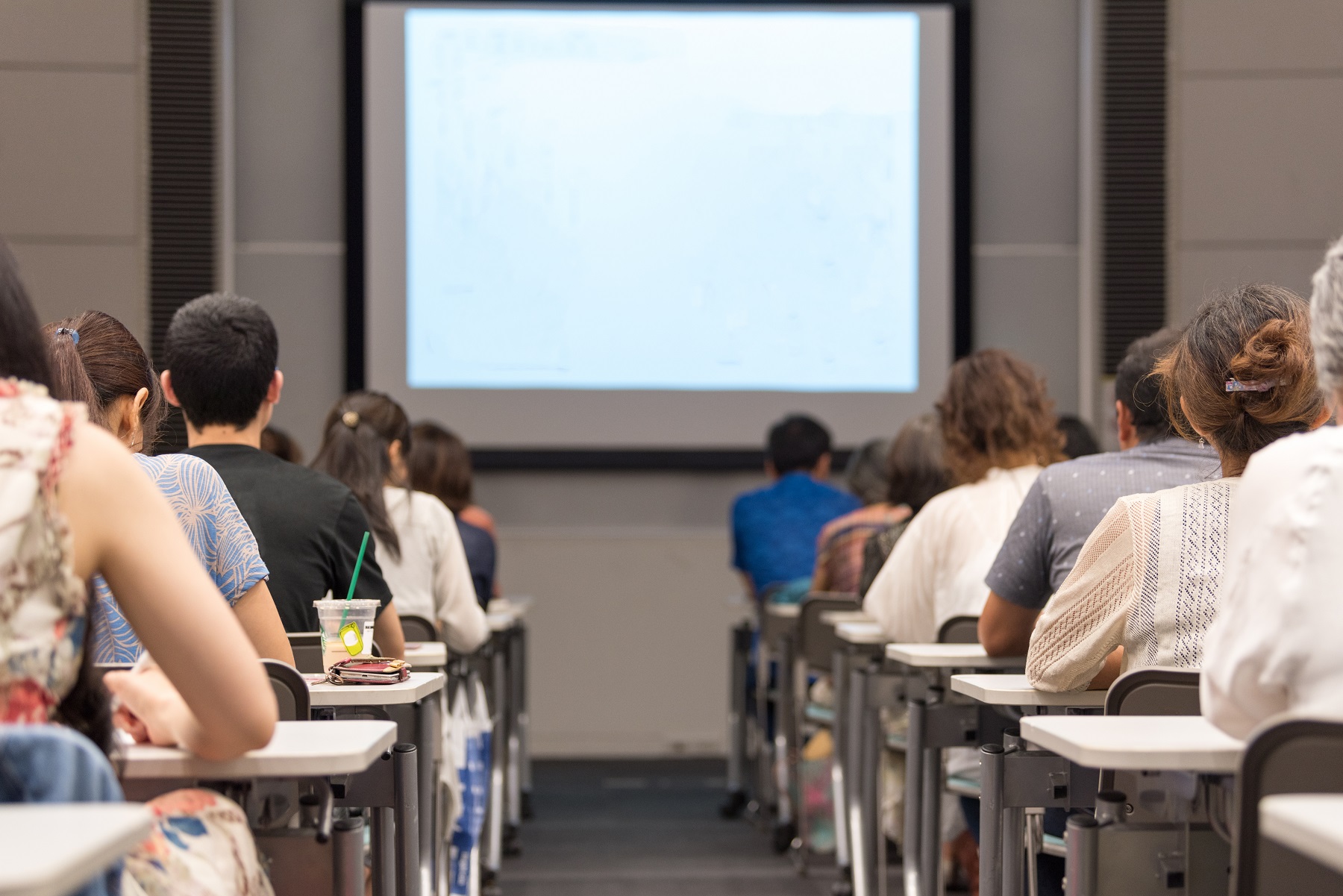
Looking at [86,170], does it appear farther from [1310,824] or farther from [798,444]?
[1310,824]

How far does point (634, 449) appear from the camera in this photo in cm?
575

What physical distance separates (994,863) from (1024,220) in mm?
4295

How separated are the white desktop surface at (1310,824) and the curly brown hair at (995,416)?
6.50ft

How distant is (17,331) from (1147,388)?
1.82m

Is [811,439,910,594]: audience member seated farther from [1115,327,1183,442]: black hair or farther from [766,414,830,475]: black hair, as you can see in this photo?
[1115,327,1183,442]: black hair

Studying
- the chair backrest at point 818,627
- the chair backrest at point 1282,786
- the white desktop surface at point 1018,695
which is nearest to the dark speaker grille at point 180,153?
the chair backrest at point 818,627

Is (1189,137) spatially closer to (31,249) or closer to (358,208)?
(358,208)

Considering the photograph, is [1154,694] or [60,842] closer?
[60,842]

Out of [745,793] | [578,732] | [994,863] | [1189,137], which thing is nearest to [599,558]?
[578,732]

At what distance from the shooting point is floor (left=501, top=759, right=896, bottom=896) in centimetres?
366

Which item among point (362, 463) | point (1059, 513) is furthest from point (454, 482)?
point (1059, 513)

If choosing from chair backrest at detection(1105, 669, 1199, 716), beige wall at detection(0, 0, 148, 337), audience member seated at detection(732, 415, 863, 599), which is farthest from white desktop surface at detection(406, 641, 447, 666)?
beige wall at detection(0, 0, 148, 337)

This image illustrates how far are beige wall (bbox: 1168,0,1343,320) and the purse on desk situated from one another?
14.3 feet

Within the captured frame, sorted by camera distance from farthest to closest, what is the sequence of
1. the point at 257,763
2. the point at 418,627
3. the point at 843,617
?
the point at 843,617, the point at 418,627, the point at 257,763
